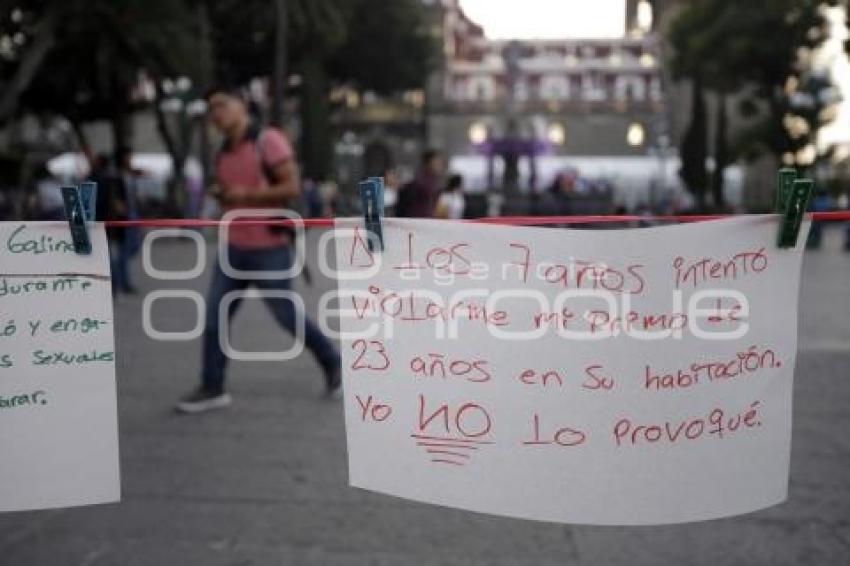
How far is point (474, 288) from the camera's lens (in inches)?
89.8

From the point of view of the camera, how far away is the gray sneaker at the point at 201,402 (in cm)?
540

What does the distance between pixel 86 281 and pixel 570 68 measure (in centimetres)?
8305

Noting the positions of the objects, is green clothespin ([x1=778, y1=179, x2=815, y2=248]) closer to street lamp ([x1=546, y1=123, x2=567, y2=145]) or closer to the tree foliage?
the tree foliage

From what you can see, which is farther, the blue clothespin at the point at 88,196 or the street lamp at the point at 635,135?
the street lamp at the point at 635,135

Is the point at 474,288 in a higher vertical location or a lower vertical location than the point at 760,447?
higher

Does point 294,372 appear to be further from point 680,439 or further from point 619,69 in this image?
point 619,69

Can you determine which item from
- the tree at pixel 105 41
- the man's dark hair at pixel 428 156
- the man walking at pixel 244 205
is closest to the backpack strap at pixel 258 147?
the man walking at pixel 244 205

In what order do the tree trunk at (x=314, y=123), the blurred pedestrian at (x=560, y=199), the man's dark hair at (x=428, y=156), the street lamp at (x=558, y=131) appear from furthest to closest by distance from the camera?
1. the street lamp at (x=558, y=131)
2. the tree trunk at (x=314, y=123)
3. the blurred pedestrian at (x=560, y=199)
4. the man's dark hair at (x=428, y=156)

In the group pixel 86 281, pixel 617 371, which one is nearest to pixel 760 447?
pixel 617 371

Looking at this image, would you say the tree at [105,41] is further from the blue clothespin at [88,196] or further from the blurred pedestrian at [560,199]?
the blue clothespin at [88,196]

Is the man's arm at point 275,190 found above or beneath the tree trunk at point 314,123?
beneath

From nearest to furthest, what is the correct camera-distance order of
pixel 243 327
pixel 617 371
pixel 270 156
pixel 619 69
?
1. pixel 617 371
2. pixel 270 156
3. pixel 243 327
4. pixel 619 69

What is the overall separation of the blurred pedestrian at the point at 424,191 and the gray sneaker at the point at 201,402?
411 cm

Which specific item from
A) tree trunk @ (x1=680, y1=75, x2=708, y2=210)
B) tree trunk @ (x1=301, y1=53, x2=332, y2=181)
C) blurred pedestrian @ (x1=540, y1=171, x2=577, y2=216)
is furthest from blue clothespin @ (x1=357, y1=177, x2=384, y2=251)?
tree trunk @ (x1=301, y1=53, x2=332, y2=181)
